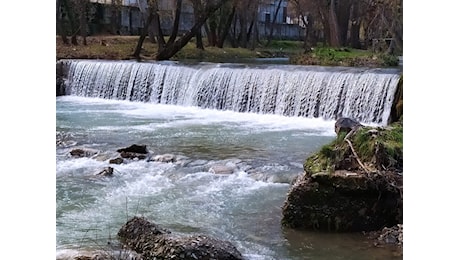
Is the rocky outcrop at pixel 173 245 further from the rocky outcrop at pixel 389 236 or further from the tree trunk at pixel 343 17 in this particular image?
the tree trunk at pixel 343 17

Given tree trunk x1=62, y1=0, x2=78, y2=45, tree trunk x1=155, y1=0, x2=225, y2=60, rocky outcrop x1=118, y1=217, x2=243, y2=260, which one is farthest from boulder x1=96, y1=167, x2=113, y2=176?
tree trunk x1=62, y1=0, x2=78, y2=45

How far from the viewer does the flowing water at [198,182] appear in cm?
357

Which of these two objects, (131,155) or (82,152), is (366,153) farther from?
(82,152)

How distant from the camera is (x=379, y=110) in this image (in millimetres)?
8383

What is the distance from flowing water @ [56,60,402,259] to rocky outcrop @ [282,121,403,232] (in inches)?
4.1

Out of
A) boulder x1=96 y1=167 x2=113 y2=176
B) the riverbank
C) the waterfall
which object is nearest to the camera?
boulder x1=96 y1=167 x2=113 y2=176

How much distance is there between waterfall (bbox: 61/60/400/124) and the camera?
864 cm

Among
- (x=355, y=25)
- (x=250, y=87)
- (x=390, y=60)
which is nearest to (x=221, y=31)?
(x=355, y=25)

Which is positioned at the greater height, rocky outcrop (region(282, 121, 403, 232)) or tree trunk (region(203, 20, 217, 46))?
tree trunk (region(203, 20, 217, 46))

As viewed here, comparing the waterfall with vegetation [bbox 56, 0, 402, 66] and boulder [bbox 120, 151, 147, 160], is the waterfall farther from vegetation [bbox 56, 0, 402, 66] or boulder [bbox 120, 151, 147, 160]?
boulder [bbox 120, 151, 147, 160]

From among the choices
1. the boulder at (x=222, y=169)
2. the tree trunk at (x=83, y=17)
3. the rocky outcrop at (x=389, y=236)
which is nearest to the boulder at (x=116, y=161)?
the boulder at (x=222, y=169)

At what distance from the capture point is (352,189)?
3.57m

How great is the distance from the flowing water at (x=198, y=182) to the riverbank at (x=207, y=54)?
5.23 m
